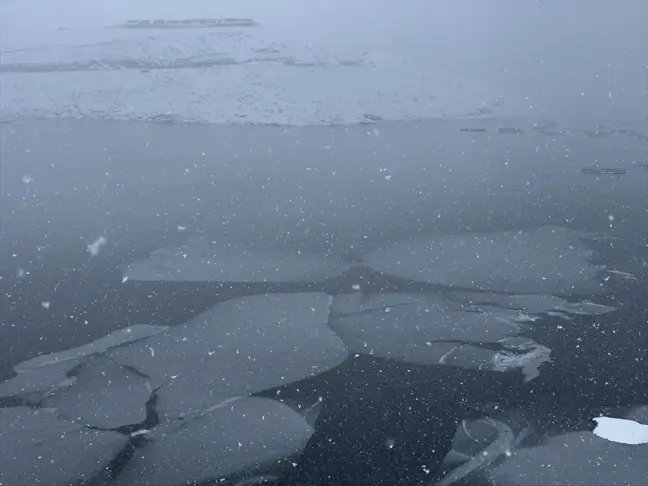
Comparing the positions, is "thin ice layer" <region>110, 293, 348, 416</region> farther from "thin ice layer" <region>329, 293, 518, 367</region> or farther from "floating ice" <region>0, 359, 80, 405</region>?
"floating ice" <region>0, 359, 80, 405</region>

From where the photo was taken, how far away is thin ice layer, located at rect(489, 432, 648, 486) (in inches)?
97.7

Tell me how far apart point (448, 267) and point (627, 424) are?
1355 mm

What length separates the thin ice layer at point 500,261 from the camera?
356 cm

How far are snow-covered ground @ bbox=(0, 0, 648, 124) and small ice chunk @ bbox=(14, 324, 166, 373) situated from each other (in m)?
2.79

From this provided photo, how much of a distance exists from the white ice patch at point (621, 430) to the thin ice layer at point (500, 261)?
0.95 m

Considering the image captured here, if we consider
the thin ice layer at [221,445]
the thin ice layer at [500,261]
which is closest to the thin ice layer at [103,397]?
the thin ice layer at [221,445]

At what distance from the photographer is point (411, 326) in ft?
10.6

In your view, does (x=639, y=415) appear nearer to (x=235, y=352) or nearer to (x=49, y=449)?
(x=235, y=352)

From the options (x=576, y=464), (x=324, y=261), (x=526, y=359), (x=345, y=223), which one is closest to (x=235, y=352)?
(x=324, y=261)

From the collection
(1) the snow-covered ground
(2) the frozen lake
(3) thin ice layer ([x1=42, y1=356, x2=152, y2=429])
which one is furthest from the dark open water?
(1) the snow-covered ground

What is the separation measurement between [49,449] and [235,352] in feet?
3.16

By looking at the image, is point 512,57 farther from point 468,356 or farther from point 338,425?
point 338,425

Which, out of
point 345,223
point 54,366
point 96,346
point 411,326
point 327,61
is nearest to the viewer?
point 54,366

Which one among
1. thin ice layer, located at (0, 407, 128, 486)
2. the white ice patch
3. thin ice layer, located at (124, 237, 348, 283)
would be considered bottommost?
thin ice layer, located at (0, 407, 128, 486)
